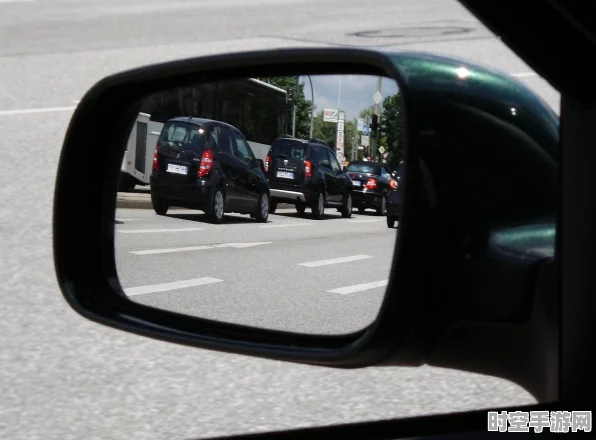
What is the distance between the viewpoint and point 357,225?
5.34ft

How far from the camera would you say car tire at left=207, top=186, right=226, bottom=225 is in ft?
5.54

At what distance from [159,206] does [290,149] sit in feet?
2.03

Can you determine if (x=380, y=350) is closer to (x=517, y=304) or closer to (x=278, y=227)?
(x=517, y=304)

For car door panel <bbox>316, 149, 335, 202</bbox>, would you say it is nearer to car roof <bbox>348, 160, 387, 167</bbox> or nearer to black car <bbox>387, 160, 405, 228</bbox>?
car roof <bbox>348, 160, 387, 167</bbox>

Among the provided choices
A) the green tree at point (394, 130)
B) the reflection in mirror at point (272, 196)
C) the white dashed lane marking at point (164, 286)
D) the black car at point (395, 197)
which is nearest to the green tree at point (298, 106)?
the reflection in mirror at point (272, 196)

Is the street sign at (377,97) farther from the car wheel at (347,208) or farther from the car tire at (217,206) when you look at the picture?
the car tire at (217,206)

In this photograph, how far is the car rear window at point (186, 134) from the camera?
5.71 feet

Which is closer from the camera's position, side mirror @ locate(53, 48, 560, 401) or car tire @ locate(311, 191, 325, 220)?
side mirror @ locate(53, 48, 560, 401)

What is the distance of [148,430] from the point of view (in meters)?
3.73

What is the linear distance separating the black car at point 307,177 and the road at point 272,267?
1.2 inches

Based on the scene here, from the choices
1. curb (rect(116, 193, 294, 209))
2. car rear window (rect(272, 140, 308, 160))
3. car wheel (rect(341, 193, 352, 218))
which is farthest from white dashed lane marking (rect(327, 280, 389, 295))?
curb (rect(116, 193, 294, 209))

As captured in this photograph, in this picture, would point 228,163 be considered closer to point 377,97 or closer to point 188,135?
point 188,135

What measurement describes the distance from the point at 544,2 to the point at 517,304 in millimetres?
412

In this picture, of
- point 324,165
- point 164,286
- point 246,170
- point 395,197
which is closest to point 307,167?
point 324,165
